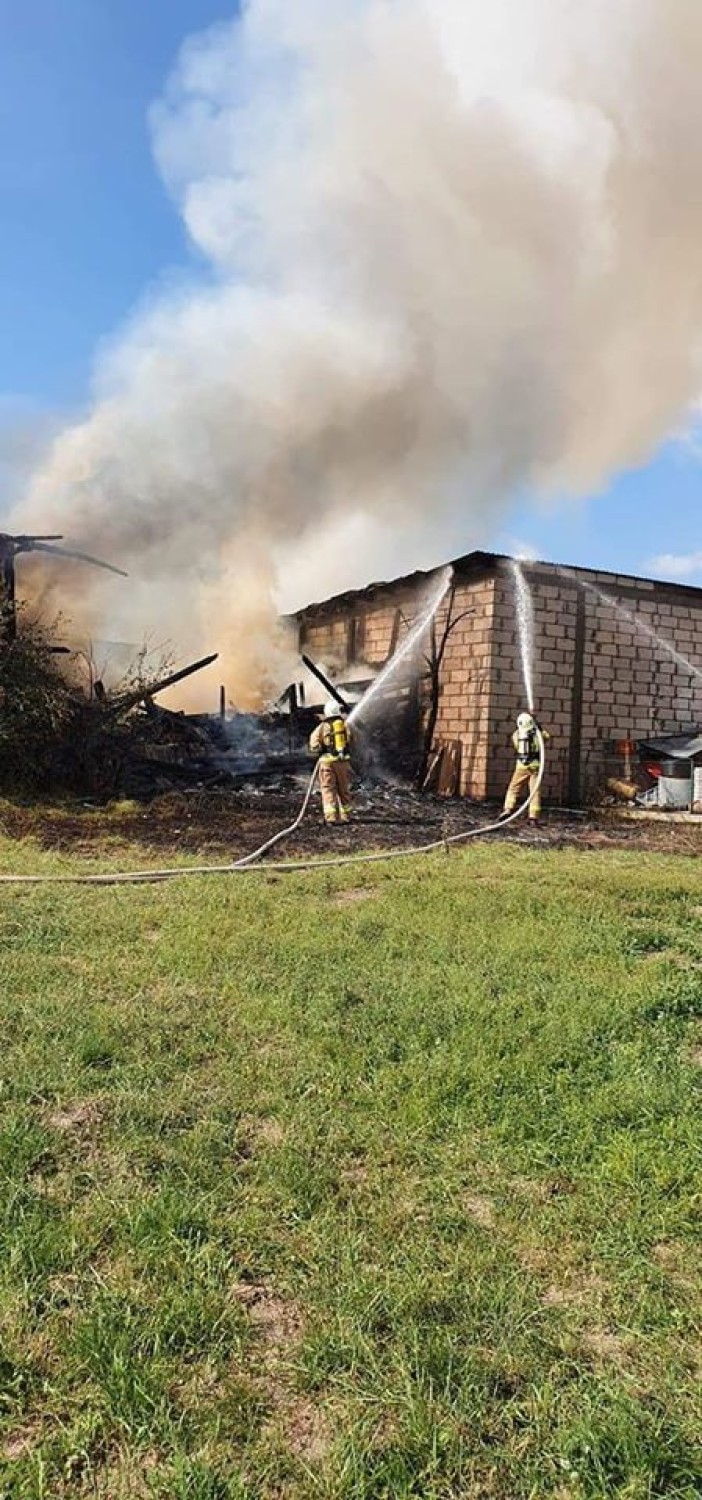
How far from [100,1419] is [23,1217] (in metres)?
0.73

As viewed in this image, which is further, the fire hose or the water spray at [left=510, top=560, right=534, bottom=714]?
the water spray at [left=510, top=560, right=534, bottom=714]

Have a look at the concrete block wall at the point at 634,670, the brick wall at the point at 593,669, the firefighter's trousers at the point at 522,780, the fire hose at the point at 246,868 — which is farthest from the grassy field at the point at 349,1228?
the concrete block wall at the point at 634,670

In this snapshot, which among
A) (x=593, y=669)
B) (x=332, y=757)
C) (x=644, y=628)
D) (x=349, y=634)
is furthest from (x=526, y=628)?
(x=332, y=757)

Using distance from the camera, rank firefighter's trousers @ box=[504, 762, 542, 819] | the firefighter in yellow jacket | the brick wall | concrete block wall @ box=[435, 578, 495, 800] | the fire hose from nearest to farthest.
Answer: the fire hose
the firefighter in yellow jacket
firefighter's trousers @ box=[504, 762, 542, 819]
concrete block wall @ box=[435, 578, 495, 800]
the brick wall

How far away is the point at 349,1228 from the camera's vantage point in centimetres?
234

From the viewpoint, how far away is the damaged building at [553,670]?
15117 mm

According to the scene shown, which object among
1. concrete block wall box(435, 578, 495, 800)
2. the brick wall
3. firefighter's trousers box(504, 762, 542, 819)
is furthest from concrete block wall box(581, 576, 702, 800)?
firefighter's trousers box(504, 762, 542, 819)

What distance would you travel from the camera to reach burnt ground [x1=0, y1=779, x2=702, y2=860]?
957cm

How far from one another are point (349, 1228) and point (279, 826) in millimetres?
8727

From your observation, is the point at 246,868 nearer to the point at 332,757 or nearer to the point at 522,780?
the point at 332,757

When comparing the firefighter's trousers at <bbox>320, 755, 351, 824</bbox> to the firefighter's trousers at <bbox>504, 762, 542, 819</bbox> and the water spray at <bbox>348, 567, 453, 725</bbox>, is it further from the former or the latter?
the water spray at <bbox>348, 567, 453, 725</bbox>

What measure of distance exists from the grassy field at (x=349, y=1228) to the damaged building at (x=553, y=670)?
10.7m

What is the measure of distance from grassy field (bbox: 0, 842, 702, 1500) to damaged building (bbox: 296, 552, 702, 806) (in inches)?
421

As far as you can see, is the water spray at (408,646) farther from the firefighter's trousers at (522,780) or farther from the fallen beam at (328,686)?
the firefighter's trousers at (522,780)
